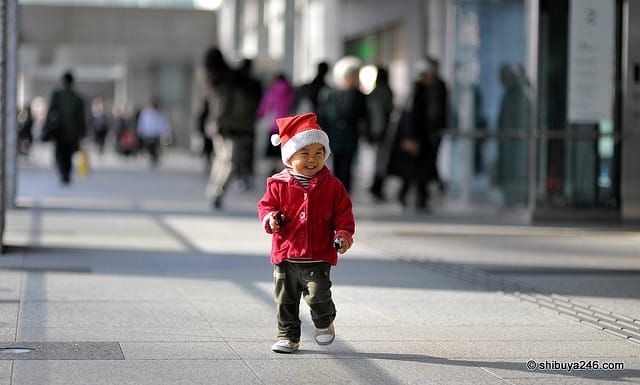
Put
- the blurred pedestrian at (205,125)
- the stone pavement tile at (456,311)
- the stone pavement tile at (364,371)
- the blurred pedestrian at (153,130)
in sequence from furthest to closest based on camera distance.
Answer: the blurred pedestrian at (153,130) → the blurred pedestrian at (205,125) → the stone pavement tile at (456,311) → the stone pavement tile at (364,371)

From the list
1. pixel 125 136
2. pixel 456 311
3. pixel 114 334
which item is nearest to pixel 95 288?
pixel 114 334

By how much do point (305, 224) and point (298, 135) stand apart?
0.44 m

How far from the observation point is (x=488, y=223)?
50.9 feet

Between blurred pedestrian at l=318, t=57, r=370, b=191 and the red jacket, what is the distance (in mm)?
10092

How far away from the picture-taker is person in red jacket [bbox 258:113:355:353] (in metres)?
6.77

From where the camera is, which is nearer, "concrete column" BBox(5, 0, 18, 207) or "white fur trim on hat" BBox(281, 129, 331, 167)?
"white fur trim on hat" BBox(281, 129, 331, 167)

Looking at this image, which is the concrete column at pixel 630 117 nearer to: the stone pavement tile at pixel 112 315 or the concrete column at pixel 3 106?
the concrete column at pixel 3 106

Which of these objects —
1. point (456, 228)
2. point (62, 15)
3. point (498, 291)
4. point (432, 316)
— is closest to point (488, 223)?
point (456, 228)

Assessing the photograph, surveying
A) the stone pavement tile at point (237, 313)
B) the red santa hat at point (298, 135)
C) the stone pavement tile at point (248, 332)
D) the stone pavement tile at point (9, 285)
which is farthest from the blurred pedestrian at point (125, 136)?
the red santa hat at point (298, 135)

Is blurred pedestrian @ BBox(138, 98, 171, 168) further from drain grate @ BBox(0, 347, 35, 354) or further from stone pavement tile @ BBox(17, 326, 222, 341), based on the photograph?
drain grate @ BBox(0, 347, 35, 354)

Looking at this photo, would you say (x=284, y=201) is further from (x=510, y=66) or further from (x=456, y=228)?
(x=510, y=66)

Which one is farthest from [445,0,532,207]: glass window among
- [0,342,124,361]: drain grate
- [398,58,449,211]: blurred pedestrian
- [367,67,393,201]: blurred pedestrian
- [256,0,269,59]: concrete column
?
[256,0,269,59]: concrete column

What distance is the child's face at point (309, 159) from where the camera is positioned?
267 inches

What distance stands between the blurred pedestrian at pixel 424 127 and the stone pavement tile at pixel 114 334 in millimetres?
9701
